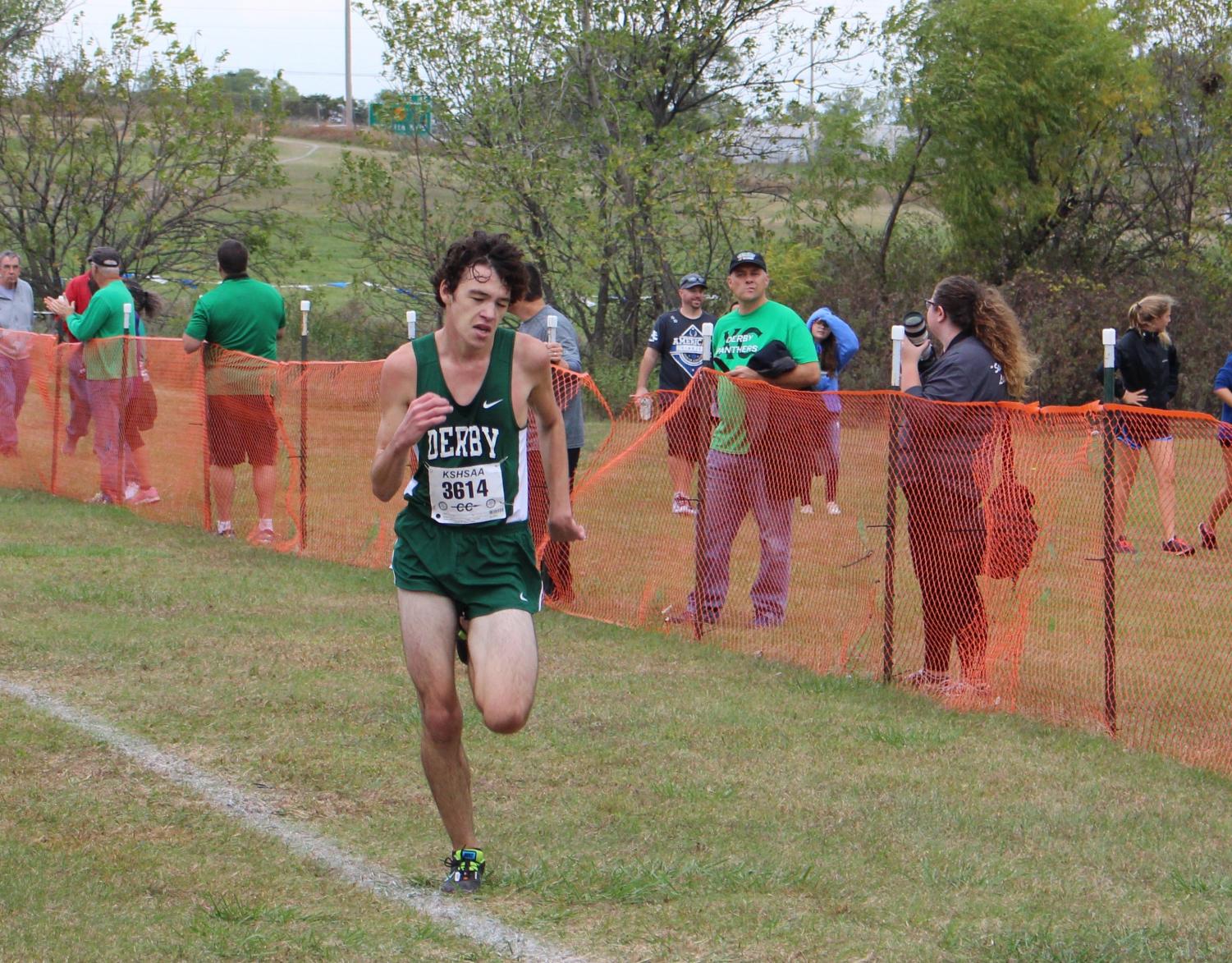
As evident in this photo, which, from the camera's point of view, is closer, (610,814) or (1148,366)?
(610,814)

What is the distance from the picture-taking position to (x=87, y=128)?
24.6 meters

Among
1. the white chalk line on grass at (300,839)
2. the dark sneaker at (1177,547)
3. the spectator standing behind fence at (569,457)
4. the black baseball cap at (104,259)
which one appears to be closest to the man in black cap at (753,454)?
the spectator standing behind fence at (569,457)

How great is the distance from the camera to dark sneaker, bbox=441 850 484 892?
452 centimetres

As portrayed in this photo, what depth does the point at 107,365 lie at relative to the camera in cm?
1256

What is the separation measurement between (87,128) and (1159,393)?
18.9 metres

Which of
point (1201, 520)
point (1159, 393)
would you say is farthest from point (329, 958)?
point (1159, 393)

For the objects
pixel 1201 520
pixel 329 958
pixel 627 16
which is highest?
pixel 627 16

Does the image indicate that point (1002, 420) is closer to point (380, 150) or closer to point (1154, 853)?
point (1154, 853)

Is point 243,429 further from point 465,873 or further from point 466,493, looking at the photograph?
point 465,873

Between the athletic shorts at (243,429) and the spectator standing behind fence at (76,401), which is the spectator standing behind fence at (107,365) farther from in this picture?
the athletic shorts at (243,429)

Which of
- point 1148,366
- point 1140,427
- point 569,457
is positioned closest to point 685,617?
point 569,457

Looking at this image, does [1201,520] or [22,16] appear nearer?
[1201,520]

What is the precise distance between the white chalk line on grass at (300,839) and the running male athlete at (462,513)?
0.15 m

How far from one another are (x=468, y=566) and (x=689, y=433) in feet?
13.7
